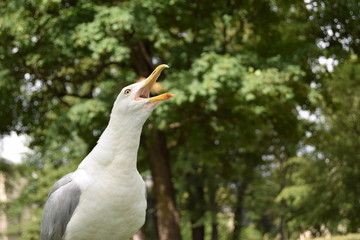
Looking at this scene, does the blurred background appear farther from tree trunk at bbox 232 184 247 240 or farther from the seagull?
the seagull

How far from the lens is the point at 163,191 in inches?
611

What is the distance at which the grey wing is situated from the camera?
13.9 feet

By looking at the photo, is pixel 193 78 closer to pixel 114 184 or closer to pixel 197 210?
pixel 114 184

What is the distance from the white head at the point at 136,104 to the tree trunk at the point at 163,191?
432 inches

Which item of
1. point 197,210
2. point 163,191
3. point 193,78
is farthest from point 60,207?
point 197,210

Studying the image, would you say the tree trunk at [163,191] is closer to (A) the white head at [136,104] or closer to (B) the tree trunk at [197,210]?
(B) the tree trunk at [197,210]

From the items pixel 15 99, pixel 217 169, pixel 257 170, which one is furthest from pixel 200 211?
pixel 15 99

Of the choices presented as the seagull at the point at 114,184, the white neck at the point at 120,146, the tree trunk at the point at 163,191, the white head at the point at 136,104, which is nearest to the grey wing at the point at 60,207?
the seagull at the point at 114,184

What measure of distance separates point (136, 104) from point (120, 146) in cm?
34

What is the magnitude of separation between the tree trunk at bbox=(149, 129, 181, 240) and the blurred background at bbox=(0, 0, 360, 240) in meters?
0.03

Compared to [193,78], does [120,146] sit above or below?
above

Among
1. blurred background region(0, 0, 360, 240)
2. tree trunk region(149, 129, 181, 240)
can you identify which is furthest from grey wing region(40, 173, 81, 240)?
tree trunk region(149, 129, 181, 240)

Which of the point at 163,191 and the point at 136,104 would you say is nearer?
the point at 136,104

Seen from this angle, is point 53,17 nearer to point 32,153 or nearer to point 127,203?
point 127,203
